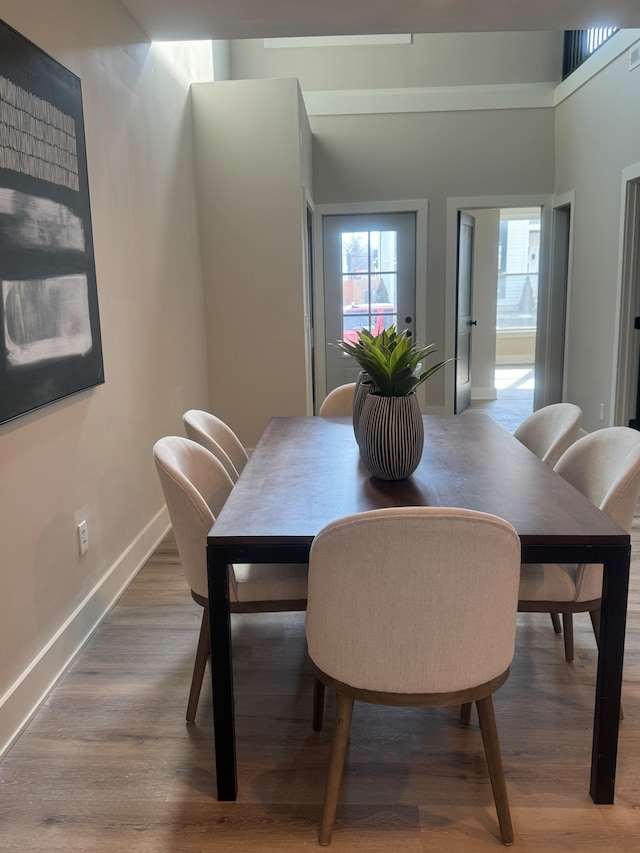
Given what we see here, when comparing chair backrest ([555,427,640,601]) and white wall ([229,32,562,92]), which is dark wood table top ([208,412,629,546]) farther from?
white wall ([229,32,562,92])

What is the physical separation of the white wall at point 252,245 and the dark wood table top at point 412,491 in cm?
226

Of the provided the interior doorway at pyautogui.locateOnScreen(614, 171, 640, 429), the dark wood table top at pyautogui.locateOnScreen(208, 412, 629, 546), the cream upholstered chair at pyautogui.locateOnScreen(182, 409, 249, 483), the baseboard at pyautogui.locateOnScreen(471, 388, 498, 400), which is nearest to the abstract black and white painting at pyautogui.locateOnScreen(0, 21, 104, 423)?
the cream upholstered chair at pyautogui.locateOnScreen(182, 409, 249, 483)

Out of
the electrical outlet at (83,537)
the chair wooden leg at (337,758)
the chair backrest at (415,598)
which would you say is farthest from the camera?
the electrical outlet at (83,537)

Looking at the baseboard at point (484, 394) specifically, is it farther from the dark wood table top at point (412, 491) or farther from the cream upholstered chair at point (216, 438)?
the cream upholstered chair at point (216, 438)

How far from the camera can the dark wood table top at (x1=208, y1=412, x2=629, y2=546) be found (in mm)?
1535

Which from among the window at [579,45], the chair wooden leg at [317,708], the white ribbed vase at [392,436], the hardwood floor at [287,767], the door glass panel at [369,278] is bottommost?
the hardwood floor at [287,767]

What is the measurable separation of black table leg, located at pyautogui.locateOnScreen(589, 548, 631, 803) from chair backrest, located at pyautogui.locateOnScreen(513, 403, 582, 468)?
0.88 metres

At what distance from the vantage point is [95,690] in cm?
217

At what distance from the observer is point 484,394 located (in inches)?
304

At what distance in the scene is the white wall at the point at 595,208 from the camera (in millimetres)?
4441

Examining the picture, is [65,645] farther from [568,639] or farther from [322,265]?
[322,265]

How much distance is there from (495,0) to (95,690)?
3.33m

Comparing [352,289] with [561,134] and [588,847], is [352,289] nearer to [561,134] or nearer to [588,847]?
[561,134]

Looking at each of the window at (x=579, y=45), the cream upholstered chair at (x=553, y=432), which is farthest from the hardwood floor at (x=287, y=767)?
the window at (x=579, y=45)
